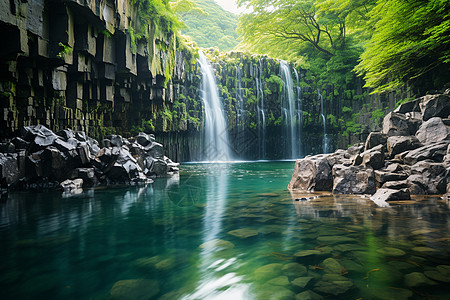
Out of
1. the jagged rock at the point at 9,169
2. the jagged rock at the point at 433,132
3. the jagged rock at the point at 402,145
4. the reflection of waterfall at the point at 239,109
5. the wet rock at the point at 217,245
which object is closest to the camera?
the wet rock at the point at 217,245

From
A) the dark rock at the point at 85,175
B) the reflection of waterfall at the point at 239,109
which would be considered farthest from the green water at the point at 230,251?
the reflection of waterfall at the point at 239,109

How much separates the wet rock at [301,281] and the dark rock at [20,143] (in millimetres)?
9739

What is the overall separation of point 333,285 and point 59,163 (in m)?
9.42

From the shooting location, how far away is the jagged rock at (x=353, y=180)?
6940 mm

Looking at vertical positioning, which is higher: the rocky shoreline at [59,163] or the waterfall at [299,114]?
the waterfall at [299,114]

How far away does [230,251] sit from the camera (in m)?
3.54

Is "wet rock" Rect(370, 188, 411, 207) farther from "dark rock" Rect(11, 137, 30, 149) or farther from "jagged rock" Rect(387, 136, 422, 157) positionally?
"dark rock" Rect(11, 137, 30, 149)

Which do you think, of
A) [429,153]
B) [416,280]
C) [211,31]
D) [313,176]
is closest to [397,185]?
[429,153]

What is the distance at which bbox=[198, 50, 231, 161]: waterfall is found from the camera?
24875 mm

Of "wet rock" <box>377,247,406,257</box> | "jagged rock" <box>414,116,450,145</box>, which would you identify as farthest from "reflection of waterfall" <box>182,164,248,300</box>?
"jagged rock" <box>414,116,450,145</box>

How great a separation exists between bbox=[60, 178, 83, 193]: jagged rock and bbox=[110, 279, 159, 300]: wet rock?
7.07m

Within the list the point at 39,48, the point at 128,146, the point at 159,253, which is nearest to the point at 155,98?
the point at 128,146

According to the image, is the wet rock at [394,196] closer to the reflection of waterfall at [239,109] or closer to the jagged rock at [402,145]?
the jagged rock at [402,145]

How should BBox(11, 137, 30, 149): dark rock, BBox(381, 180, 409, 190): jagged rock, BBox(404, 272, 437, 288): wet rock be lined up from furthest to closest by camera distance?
BBox(11, 137, 30, 149): dark rock < BBox(381, 180, 409, 190): jagged rock < BBox(404, 272, 437, 288): wet rock
